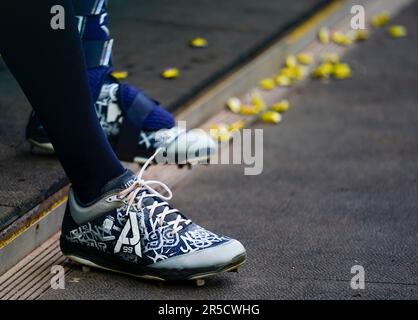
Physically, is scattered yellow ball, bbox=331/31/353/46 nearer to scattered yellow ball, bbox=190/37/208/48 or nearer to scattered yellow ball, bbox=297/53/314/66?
scattered yellow ball, bbox=297/53/314/66

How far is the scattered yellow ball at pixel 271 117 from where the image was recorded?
14.5ft

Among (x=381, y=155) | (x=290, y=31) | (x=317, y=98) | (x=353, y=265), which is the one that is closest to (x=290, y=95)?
(x=317, y=98)

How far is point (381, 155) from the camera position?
12.9ft

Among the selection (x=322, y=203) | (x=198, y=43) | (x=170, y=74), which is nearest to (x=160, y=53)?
(x=198, y=43)

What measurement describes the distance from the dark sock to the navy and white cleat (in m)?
0.06

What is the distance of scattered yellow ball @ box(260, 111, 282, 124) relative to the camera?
4416 mm

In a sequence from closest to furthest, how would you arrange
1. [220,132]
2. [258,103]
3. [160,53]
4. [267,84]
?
[220,132] → [258,103] → [160,53] → [267,84]

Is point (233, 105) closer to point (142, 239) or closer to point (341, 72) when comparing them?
point (341, 72)

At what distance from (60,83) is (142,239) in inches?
18.8

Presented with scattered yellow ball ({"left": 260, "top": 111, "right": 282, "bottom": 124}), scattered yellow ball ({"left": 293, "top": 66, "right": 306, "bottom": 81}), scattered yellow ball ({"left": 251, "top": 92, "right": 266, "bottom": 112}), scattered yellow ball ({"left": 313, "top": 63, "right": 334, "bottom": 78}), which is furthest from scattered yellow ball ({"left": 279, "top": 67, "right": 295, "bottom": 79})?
scattered yellow ball ({"left": 260, "top": 111, "right": 282, "bottom": 124})

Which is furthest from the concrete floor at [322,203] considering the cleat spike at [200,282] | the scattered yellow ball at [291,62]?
the scattered yellow ball at [291,62]

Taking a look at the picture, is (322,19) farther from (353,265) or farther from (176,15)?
(353,265)

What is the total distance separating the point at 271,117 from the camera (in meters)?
4.42

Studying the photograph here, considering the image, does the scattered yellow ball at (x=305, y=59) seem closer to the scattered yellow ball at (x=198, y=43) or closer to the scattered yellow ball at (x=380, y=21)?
the scattered yellow ball at (x=198, y=43)
